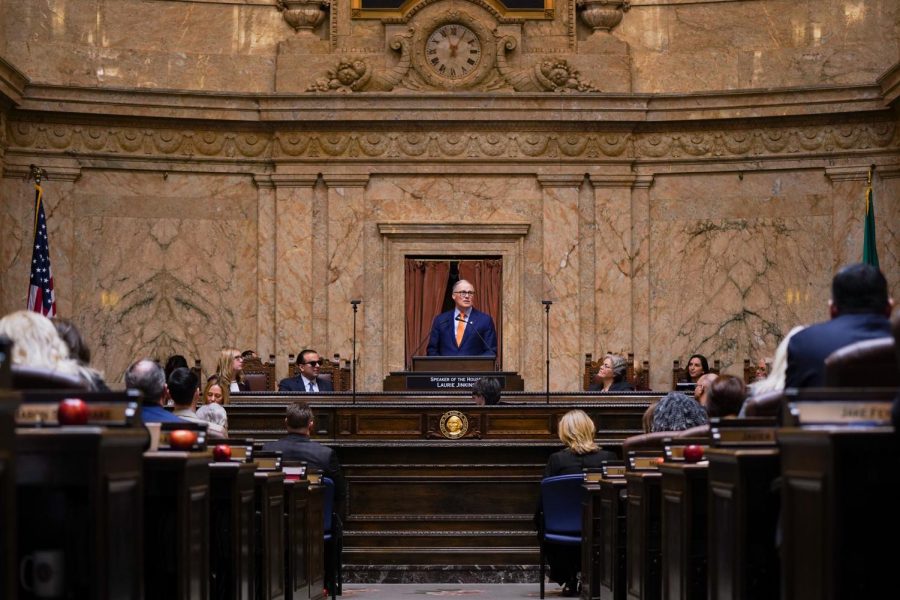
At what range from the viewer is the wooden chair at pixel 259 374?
17875 millimetres

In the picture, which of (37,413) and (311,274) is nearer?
(37,413)

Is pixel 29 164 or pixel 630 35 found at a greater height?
pixel 630 35

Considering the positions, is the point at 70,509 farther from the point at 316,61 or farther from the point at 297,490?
the point at 316,61

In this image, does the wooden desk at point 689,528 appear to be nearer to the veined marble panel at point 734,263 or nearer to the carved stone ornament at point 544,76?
the veined marble panel at point 734,263

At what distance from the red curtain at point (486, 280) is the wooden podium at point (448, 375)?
3.96 metres

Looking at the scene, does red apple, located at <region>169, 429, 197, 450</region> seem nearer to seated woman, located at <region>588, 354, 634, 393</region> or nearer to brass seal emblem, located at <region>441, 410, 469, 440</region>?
brass seal emblem, located at <region>441, 410, 469, 440</region>

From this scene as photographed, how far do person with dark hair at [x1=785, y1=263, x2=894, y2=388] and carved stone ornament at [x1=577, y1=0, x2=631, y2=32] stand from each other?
14793 millimetres

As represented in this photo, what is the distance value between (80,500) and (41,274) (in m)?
13.5

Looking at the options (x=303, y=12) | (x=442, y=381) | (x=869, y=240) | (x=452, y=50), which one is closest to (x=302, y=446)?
(x=442, y=381)

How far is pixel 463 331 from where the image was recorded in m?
17.4

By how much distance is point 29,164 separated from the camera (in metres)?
19.2

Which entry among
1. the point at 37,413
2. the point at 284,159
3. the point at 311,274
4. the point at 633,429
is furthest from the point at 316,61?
the point at 37,413

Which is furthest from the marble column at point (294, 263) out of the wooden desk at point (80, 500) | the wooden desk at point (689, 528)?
the wooden desk at point (80, 500)

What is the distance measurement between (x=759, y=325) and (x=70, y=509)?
50.3 feet
